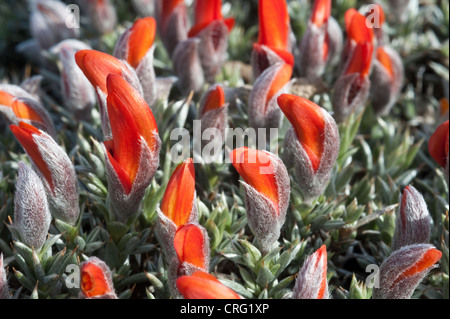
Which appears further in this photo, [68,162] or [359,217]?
[359,217]

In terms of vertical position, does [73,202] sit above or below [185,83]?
below

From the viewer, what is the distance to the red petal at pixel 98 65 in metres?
1.38

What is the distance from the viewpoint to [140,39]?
1629mm

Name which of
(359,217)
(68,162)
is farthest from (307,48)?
(68,162)

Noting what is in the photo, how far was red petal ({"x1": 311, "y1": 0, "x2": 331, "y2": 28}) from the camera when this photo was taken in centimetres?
192

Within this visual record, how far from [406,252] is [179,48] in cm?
106

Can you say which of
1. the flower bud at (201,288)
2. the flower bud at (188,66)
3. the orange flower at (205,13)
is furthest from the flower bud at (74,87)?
the flower bud at (201,288)

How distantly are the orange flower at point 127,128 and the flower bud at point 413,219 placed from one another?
0.65 metres

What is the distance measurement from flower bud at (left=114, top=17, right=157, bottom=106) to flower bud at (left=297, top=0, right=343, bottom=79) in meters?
0.61

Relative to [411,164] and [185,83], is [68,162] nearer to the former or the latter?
[185,83]

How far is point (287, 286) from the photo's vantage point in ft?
5.21

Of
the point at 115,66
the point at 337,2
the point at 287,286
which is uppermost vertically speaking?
the point at 337,2

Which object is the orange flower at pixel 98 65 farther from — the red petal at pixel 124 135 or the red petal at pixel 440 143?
the red petal at pixel 440 143

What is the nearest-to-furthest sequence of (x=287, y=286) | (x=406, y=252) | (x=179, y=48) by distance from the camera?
1. (x=406, y=252)
2. (x=287, y=286)
3. (x=179, y=48)
